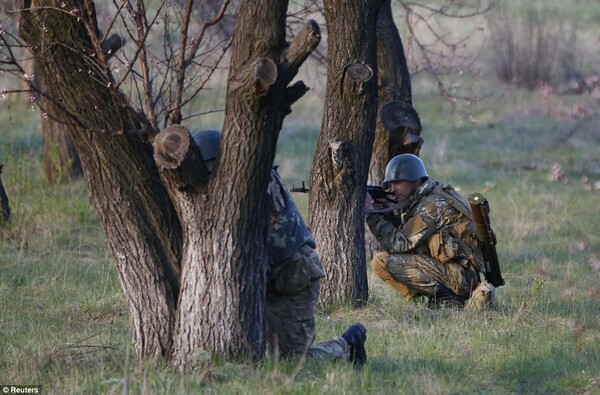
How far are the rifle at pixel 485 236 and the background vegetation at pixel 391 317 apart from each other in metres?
0.32

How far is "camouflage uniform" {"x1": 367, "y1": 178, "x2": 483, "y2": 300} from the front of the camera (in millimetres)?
8430

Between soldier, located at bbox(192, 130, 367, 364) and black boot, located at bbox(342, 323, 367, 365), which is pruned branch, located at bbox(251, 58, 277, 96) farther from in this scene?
black boot, located at bbox(342, 323, 367, 365)

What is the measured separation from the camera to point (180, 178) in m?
5.49

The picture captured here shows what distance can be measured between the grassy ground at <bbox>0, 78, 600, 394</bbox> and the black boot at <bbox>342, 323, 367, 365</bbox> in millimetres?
113

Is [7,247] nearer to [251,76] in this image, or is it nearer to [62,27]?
[62,27]

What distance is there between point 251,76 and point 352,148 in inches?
109

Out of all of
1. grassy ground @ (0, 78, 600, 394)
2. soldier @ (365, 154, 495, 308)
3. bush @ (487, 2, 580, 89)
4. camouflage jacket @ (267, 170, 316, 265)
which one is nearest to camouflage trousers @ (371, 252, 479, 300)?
soldier @ (365, 154, 495, 308)

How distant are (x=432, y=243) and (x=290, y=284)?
8.33ft

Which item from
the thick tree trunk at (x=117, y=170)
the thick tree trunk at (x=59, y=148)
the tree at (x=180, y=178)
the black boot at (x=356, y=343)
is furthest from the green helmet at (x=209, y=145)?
the thick tree trunk at (x=59, y=148)

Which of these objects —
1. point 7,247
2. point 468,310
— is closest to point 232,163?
point 468,310

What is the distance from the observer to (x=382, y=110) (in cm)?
969

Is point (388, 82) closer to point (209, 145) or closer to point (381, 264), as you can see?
point (381, 264)

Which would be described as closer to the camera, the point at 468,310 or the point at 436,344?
the point at 436,344

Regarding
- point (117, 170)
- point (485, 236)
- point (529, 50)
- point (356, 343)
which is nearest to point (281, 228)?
point (356, 343)
